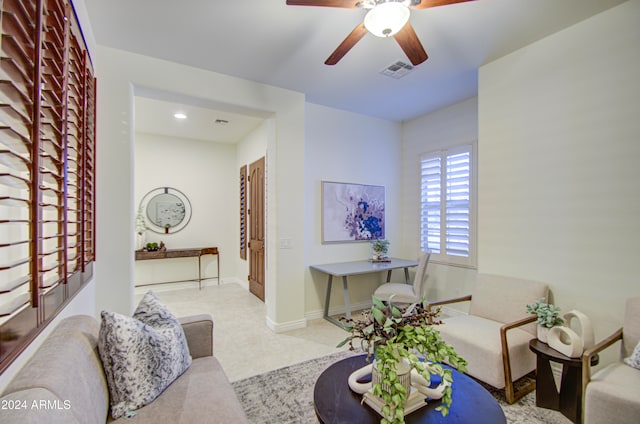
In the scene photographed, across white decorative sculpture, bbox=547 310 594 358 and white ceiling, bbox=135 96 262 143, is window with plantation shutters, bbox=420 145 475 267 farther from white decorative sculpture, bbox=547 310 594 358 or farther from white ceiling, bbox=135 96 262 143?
white ceiling, bbox=135 96 262 143

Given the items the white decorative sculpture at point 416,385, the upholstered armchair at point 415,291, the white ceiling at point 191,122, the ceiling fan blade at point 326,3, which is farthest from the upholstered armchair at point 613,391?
the white ceiling at point 191,122

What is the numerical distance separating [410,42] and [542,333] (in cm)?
224

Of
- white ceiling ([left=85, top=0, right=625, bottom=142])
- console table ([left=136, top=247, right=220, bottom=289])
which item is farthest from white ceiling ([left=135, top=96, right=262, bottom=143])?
console table ([left=136, top=247, right=220, bottom=289])

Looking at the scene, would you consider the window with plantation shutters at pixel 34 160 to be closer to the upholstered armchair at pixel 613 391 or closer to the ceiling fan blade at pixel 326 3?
the ceiling fan blade at pixel 326 3

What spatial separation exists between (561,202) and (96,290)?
3.93 meters

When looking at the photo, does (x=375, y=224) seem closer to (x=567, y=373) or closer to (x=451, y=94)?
(x=451, y=94)

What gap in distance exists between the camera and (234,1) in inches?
82.6

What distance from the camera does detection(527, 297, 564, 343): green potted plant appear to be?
211 cm

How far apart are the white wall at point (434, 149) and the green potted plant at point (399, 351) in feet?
8.91

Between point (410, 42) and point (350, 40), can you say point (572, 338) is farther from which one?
point (350, 40)

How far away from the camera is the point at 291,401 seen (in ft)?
7.17

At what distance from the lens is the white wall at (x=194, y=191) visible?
210 inches

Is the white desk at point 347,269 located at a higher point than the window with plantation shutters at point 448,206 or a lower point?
lower

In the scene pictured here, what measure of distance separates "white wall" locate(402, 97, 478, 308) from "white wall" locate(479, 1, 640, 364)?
34.6 inches
